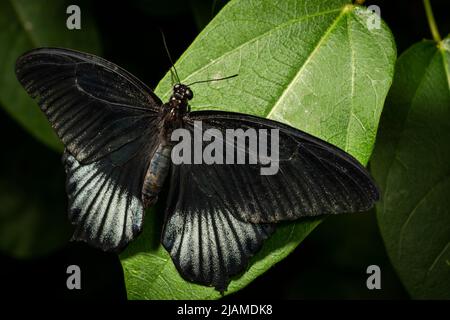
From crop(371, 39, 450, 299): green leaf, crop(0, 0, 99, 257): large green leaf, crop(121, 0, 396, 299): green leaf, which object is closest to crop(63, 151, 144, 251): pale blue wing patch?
crop(121, 0, 396, 299): green leaf

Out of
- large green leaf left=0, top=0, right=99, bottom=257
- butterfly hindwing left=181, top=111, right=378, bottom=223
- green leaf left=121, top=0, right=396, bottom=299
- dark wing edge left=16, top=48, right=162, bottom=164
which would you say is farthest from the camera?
large green leaf left=0, top=0, right=99, bottom=257

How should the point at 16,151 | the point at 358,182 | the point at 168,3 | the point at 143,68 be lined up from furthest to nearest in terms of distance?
the point at 16,151
the point at 143,68
the point at 168,3
the point at 358,182

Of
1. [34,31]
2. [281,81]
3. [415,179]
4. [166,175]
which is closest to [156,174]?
[166,175]

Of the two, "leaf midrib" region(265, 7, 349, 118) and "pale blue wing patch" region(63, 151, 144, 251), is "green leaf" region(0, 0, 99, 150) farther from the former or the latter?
"leaf midrib" region(265, 7, 349, 118)

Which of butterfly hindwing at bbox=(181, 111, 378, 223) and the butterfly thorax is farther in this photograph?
the butterfly thorax


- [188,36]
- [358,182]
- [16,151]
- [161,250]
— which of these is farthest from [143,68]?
[358,182]

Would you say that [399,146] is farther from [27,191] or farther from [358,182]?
[27,191]

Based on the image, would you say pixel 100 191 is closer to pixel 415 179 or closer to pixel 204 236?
pixel 204 236
